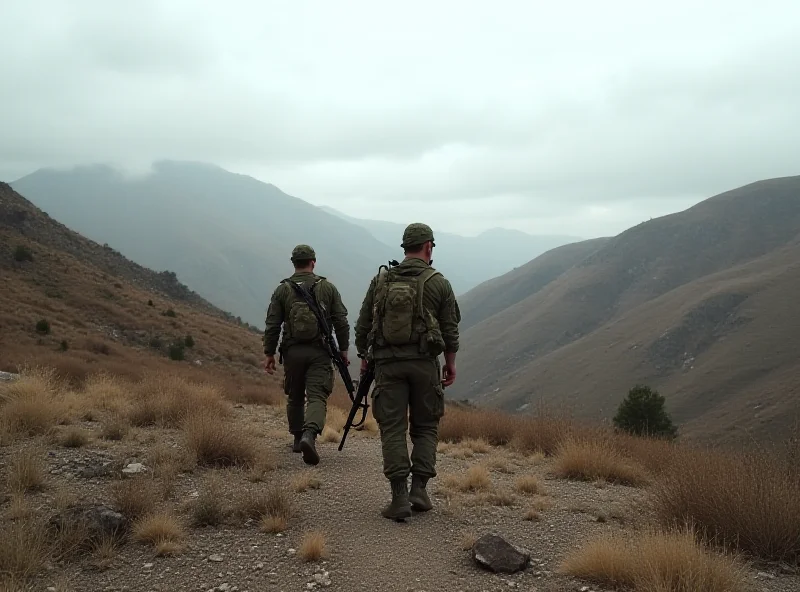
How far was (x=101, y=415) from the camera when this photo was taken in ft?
27.5

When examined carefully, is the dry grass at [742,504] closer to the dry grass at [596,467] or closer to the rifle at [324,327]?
the dry grass at [596,467]

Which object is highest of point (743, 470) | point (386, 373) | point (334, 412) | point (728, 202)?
point (728, 202)

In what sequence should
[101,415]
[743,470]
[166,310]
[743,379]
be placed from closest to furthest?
1. [743,470]
2. [101,415]
3. [166,310]
4. [743,379]

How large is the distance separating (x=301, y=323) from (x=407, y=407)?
201 cm

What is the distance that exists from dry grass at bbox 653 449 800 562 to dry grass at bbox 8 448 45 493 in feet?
17.1

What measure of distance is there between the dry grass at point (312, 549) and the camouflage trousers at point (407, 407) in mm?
1046

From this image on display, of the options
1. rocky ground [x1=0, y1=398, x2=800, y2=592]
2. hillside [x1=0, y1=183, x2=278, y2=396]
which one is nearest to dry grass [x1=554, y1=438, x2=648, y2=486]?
rocky ground [x1=0, y1=398, x2=800, y2=592]

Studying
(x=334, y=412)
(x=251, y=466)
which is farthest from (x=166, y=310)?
(x=251, y=466)

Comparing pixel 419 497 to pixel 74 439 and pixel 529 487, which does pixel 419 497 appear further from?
pixel 74 439

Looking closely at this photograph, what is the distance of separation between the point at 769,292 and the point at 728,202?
7482cm

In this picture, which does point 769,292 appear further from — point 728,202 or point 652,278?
point 728,202

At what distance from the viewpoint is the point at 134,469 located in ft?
18.9

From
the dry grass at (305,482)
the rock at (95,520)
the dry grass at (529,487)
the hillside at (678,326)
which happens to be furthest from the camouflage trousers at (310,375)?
the hillside at (678,326)

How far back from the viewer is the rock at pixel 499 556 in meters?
3.97
